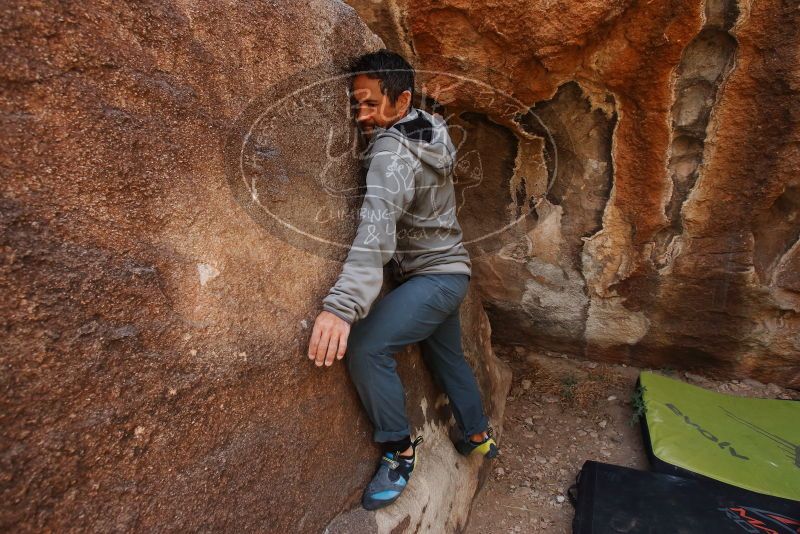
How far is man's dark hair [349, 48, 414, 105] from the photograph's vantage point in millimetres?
1514

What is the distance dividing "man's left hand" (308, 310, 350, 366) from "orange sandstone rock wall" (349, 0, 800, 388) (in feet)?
3.88

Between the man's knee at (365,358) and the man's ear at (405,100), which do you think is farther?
the man's ear at (405,100)

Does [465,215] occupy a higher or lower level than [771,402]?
higher

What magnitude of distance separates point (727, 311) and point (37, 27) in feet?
9.04

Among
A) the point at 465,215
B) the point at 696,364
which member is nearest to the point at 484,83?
the point at 465,215

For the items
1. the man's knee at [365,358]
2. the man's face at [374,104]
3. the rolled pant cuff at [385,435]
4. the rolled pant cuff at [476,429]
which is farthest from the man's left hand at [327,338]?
the rolled pant cuff at [476,429]

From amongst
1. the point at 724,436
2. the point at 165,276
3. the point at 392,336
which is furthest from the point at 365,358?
the point at 724,436

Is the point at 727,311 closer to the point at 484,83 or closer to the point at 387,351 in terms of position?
the point at 484,83

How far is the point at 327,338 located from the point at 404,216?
0.49 metres

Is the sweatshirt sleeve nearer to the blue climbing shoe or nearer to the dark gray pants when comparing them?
the dark gray pants

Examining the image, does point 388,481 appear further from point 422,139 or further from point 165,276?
point 422,139

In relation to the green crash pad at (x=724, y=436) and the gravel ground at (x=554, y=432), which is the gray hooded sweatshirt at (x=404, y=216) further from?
the green crash pad at (x=724, y=436)

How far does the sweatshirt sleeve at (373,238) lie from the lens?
4.29ft

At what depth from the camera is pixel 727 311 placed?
251 centimetres
